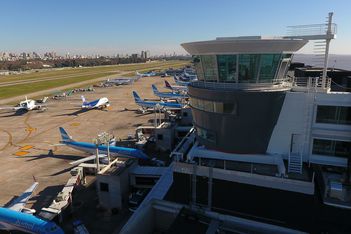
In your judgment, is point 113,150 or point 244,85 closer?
point 244,85

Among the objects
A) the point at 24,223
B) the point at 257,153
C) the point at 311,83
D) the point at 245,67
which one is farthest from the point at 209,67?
the point at 24,223

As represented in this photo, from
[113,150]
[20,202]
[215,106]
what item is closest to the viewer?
[215,106]

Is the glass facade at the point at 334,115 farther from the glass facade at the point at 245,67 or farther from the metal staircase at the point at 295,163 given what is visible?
the glass facade at the point at 245,67

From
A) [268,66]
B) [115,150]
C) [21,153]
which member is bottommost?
[21,153]

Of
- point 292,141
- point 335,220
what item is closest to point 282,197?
point 335,220

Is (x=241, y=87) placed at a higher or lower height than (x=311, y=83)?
lower

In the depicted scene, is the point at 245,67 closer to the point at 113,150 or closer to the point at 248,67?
the point at 248,67

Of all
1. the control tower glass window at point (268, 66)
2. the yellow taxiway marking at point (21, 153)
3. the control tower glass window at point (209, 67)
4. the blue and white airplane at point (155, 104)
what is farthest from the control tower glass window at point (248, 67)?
the blue and white airplane at point (155, 104)

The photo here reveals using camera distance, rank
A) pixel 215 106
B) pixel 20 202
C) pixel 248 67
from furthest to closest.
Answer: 1. pixel 20 202
2. pixel 215 106
3. pixel 248 67
